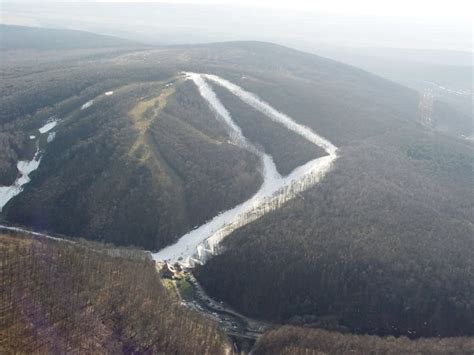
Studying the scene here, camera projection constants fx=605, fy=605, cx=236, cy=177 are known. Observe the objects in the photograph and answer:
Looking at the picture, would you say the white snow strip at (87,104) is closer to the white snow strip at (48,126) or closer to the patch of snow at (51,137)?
the white snow strip at (48,126)

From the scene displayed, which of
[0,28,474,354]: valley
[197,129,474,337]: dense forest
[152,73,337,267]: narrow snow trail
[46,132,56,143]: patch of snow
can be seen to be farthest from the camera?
[46,132,56,143]: patch of snow

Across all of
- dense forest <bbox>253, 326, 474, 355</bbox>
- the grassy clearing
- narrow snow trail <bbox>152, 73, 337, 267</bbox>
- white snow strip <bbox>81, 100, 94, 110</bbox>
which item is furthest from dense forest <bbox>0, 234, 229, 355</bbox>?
white snow strip <bbox>81, 100, 94, 110</bbox>

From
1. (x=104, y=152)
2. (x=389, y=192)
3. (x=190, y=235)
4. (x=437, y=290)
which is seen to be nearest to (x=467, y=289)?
(x=437, y=290)

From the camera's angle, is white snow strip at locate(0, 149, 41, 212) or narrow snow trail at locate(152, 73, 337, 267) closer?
narrow snow trail at locate(152, 73, 337, 267)

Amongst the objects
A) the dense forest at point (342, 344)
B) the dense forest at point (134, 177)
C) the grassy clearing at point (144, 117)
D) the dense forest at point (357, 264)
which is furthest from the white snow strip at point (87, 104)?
the dense forest at point (342, 344)

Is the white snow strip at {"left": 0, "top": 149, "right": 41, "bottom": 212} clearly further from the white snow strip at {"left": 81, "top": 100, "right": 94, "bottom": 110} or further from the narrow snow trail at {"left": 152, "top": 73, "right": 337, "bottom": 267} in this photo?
the narrow snow trail at {"left": 152, "top": 73, "right": 337, "bottom": 267}

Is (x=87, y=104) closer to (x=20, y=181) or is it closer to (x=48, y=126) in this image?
(x=48, y=126)

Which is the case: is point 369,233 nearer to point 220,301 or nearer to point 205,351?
point 220,301

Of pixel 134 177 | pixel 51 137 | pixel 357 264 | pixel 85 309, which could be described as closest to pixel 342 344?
pixel 357 264
